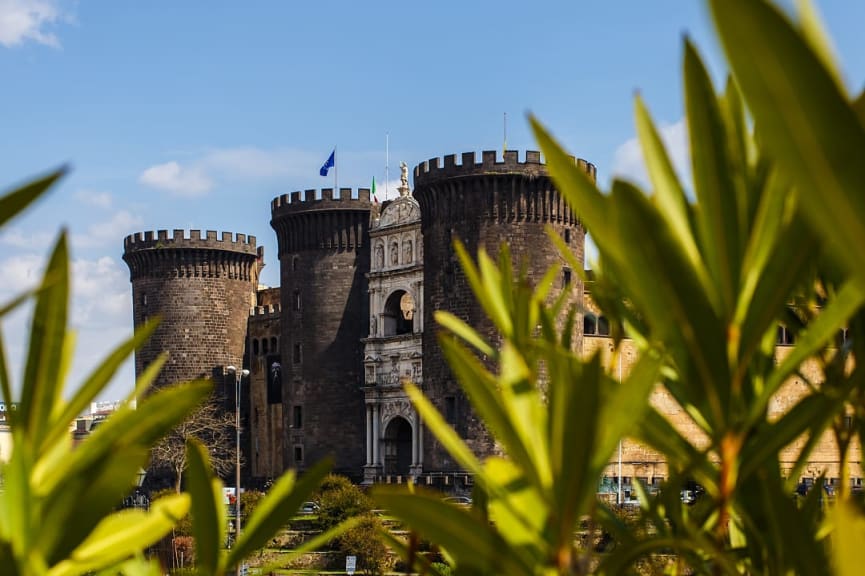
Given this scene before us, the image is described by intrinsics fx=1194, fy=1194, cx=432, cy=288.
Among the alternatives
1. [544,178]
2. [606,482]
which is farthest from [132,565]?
[606,482]

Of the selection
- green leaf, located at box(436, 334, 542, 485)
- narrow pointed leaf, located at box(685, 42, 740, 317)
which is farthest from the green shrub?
narrow pointed leaf, located at box(685, 42, 740, 317)

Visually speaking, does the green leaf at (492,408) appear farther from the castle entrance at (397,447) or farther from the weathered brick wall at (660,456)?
the castle entrance at (397,447)

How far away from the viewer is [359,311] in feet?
169

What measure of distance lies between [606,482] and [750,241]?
44364 millimetres

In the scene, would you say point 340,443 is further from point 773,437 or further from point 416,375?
point 773,437

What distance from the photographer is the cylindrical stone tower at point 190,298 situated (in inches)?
2205

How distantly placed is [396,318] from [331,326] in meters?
2.83

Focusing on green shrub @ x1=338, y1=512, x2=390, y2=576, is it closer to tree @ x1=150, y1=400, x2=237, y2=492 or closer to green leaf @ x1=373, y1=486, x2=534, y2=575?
tree @ x1=150, y1=400, x2=237, y2=492

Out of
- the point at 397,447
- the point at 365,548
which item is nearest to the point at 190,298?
the point at 397,447

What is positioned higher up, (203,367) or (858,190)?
(203,367)

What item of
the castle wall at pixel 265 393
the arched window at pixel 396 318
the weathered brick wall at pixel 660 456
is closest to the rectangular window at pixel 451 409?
the weathered brick wall at pixel 660 456

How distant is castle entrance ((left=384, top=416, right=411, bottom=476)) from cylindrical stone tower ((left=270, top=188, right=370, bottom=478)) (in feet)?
5.34

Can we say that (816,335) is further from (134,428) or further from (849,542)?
(134,428)

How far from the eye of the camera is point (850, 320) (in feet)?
8.77
